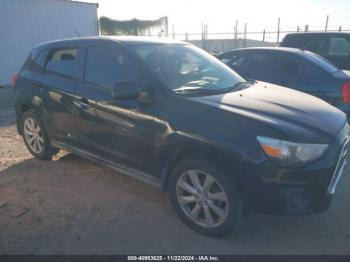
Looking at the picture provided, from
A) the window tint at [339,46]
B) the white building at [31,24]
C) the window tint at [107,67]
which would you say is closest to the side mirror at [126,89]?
the window tint at [107,67]

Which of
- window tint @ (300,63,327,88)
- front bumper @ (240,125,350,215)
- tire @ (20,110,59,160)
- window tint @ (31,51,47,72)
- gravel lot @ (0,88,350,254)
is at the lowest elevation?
gravel lot @ (0,88,350,254)

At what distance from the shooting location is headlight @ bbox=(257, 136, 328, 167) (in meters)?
2.74

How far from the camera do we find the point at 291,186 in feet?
9.16

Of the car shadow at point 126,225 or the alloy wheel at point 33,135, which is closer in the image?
the car shadow at point 126,225

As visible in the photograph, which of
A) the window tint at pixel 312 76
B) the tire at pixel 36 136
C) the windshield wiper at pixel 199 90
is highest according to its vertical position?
the windshield wiper at pixel 199 90

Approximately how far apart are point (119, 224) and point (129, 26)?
22.4m

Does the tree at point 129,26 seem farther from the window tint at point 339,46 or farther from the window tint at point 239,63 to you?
the window tint at point 239,63

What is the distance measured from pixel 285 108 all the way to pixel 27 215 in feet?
9.42

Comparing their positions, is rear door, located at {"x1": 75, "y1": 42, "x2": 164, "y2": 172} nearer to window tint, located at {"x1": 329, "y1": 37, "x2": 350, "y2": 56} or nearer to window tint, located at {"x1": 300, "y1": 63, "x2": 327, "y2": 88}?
window tint, located at {"x1": 300, "y1": 63, "x2": 327, "y2": 88}

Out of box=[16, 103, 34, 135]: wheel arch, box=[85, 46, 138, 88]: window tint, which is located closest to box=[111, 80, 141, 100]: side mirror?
box=[85, 46, 138, 88]: window tint

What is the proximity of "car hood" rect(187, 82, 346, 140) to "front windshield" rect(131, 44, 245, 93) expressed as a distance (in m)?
0.29

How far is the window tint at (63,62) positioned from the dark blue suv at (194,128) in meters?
0.02

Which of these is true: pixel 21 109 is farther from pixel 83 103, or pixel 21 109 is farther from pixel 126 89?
pixel 126 89

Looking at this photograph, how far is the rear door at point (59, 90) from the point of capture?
4.29 metres
